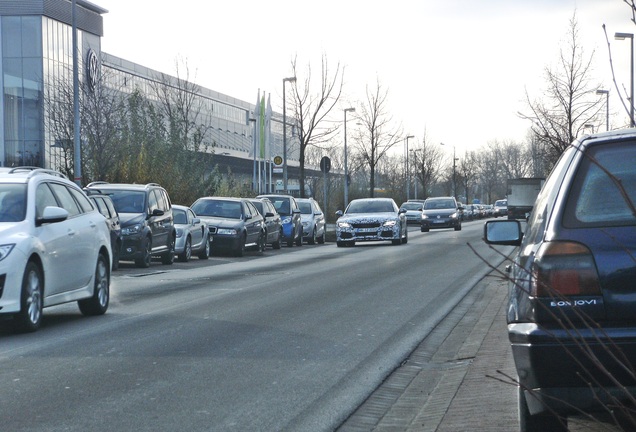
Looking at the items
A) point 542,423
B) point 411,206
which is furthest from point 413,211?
point 542,423

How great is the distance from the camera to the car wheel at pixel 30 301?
10.9 meters

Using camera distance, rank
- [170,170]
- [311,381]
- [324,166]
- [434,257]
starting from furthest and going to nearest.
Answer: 1. [324,166]
2. [170,170]
3. [434,257]
4. [311,381]

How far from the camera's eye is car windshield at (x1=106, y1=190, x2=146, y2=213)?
24484 millimetres

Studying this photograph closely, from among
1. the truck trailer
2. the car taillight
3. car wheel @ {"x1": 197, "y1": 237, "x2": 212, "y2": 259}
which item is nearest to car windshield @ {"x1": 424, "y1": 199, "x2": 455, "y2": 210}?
the truck trailer

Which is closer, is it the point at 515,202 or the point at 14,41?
the point at 515,202

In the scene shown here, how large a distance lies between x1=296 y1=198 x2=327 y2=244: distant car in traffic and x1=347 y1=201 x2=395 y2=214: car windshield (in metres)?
3.33

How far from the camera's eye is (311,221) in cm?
3972

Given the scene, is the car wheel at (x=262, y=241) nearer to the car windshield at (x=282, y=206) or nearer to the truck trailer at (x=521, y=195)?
the car windshield at (x=282, y=206)

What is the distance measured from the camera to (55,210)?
11516mm

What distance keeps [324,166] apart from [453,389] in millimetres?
39890

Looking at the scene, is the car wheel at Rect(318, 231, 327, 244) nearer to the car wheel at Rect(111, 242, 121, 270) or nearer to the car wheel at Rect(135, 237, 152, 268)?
the car wheel at Rect(135, 237, 152, 268)

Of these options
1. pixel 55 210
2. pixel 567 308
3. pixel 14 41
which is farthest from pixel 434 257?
pixel 14 41

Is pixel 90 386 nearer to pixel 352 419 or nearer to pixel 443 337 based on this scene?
pixel 352 419

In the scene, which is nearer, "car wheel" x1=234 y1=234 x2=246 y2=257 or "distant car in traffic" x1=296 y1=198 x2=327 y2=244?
"car wheel" x1=234 y1=234 x2=246 y2=257
